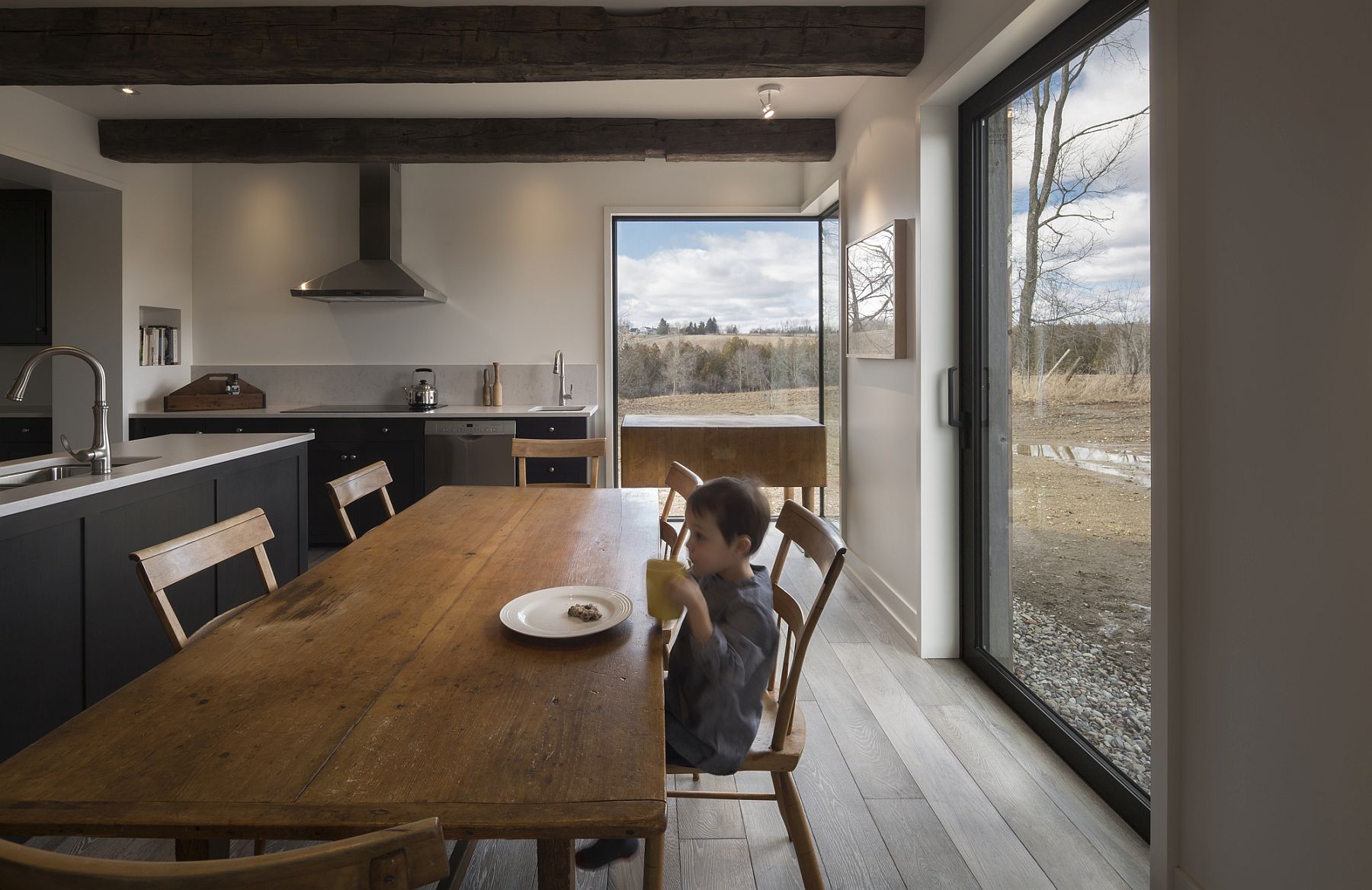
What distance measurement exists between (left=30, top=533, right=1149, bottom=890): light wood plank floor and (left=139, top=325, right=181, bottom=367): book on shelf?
391 cm

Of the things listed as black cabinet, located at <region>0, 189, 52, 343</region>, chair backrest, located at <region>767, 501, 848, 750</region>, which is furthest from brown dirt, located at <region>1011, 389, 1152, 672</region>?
black cabinet, located at <region>0, 189, 52, 343</region>

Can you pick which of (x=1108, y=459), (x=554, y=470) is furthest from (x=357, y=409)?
(x=1108, y=459)

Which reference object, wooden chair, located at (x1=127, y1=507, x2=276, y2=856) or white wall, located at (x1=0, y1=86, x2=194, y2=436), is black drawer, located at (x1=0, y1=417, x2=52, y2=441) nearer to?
white wall, located at (x1=0, y1=86, x2=194, y2=436)

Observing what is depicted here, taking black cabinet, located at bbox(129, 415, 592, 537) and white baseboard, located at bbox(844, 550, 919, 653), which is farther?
black cabinet, located at bbox(129, 415, 592, 537)

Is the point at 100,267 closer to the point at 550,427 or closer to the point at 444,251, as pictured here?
the point at 444,251

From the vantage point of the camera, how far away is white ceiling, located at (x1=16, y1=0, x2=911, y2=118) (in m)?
4.29

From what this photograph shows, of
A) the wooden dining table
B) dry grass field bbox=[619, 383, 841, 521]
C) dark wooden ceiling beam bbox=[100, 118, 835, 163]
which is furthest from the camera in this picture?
Answer: dry grass field bbox=[619, 383, 841, 521]

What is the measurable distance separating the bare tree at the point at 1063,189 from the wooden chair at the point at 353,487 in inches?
85.9

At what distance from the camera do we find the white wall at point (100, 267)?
15.4ft

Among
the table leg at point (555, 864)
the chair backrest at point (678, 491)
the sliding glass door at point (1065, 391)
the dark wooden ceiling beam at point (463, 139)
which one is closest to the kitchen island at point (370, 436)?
the dark wooden ceiling beam at point (463, 139)

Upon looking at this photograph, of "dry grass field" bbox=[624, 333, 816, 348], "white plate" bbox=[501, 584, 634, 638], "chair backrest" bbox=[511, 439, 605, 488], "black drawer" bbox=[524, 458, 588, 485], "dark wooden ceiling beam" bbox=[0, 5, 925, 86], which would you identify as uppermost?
"dark wooden ceiling beam" bbox=[0, 5, 925, 86]

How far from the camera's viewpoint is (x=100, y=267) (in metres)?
4.90

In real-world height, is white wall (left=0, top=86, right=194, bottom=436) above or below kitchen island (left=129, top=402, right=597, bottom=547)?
above

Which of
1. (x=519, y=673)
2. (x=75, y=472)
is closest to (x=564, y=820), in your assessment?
(x=519, y=673)
